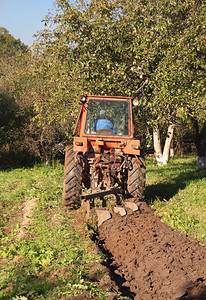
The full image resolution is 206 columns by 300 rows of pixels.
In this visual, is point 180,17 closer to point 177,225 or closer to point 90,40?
point 90,40

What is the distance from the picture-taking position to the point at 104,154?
7.11m

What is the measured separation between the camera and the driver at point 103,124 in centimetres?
766

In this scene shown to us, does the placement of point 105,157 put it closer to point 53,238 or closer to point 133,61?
point 53,238

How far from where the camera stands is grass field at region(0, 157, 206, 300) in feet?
12.3

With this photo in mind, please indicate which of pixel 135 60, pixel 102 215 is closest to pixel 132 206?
pixel 102 215

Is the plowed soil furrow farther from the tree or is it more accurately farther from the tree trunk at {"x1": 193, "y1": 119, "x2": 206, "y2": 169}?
the tree trunk at {"x1": 193, "y1": 119, "x2": 206, "y2": 169}

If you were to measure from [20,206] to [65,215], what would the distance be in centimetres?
132

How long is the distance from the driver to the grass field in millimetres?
1870

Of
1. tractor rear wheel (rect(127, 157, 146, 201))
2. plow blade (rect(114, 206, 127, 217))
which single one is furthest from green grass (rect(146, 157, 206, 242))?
plow blade (rect(114, 206, 127, 217))

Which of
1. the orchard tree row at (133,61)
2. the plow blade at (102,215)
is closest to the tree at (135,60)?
the orchard tree row at (133,61)

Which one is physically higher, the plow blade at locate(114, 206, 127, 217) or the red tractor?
the red tractor

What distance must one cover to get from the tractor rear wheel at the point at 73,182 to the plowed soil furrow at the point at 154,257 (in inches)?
43.8

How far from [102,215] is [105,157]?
49.7 inches

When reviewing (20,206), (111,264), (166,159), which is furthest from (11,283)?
(166,159)
